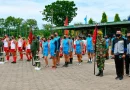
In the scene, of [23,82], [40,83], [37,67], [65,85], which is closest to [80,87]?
[65,85]

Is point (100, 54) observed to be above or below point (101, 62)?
above

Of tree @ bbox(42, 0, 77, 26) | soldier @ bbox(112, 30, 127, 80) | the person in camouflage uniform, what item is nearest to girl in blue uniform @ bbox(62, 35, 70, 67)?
the person in camouflage uniform

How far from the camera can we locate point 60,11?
102062 mm

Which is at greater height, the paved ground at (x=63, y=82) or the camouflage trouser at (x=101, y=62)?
the camouflage trouser at (x=101, y=62)

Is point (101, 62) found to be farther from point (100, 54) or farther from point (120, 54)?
point (120, 54)

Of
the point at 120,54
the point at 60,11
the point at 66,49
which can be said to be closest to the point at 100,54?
the point at 120,54

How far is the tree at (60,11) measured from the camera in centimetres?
10094

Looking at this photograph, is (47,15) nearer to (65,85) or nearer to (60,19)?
(60,19)

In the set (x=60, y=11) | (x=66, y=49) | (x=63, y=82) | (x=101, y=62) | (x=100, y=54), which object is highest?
(x=60, y=11)

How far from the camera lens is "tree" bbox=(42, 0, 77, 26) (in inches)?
3974

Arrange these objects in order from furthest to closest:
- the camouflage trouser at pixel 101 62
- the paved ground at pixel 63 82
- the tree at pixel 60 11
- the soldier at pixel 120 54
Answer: the tree at pixel 60 11, the camouflage trouser at pixel 101 62, the soldier at pixel 120 54, the paved ground at pixel 63 82

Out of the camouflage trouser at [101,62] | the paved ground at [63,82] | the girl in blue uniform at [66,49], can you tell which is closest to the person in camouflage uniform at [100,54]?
the camouflage trouser at [101,62]

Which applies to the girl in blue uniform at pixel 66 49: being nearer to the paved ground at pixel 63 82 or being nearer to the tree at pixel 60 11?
the paved ground at pixel 63 82

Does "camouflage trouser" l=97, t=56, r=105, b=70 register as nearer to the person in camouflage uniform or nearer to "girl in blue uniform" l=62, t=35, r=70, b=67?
the person in camouflage uniform
